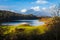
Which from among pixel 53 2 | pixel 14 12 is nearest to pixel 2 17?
pixel 14 12

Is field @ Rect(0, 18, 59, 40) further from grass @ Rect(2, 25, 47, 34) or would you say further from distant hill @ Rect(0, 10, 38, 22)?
distant hill @ Rect(0, 10, 38, 22)

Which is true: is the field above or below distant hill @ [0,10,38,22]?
below

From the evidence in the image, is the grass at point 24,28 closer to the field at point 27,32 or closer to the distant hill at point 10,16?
the field at point 27,32

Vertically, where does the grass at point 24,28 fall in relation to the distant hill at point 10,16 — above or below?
below

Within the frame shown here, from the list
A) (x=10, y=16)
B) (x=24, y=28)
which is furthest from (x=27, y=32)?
(x=10, y=16)

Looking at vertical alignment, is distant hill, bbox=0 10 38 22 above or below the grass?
above

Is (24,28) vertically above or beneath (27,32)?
above

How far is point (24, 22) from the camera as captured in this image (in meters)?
9.89

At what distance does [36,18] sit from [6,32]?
100 centimetres

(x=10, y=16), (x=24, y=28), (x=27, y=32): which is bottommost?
(x=27, y=32)

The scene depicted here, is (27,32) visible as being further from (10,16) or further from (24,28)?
(10,16)

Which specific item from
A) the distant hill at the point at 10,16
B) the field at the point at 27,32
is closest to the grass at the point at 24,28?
the field at the point at 27,32

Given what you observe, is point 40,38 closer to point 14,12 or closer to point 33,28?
point 33,28

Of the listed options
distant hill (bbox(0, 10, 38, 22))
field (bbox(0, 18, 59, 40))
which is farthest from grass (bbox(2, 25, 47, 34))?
distant hill (bbox(0, 10, 38, 22))
